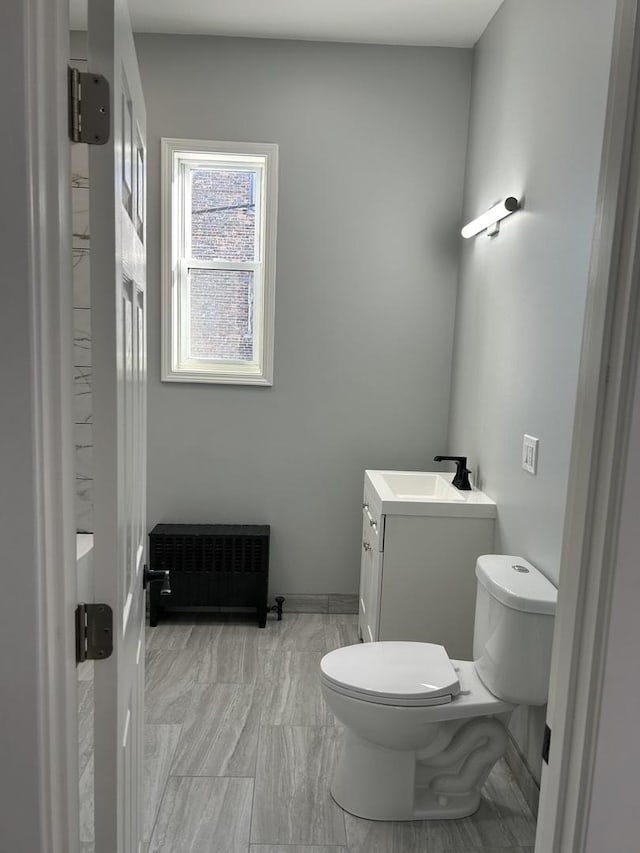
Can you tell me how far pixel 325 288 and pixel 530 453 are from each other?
1.59 meters

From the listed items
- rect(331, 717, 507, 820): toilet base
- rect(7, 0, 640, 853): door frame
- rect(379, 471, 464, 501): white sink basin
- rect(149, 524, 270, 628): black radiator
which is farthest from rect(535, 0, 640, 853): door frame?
rect(149, 524, 270, 628): black radiator

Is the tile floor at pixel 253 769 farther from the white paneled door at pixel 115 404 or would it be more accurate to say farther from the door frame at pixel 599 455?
the door frame at pixel 599 455

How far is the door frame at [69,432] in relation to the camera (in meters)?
0.77

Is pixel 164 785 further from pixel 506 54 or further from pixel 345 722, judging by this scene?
pixel 506 54

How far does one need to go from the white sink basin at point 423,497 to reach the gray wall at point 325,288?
373 mm

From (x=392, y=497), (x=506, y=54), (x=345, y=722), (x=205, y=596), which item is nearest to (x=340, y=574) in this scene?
(x=205, y=596)

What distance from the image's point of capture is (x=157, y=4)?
2.87 m

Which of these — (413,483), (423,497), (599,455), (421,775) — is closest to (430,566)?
(423,497)

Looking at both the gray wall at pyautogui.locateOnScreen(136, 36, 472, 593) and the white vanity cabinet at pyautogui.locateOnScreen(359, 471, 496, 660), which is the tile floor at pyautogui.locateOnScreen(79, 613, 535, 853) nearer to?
the white vanity cabinet at pyautogui.locateOnScreen(359, 471, 496, 660)

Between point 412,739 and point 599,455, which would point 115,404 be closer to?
point 599,455

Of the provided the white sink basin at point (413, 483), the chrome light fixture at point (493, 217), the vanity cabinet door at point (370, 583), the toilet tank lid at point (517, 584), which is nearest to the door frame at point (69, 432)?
the toilet tank lid at point (517, 584)

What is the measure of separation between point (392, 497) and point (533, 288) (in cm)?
98

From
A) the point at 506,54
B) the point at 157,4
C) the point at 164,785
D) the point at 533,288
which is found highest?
the point at 157,4

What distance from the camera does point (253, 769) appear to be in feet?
7.17
